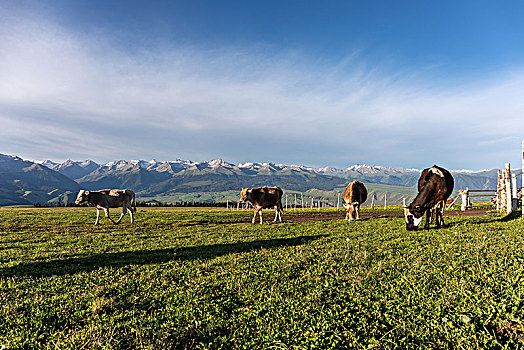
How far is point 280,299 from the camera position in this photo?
625 cm

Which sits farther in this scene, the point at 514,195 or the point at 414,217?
the point at 514,195

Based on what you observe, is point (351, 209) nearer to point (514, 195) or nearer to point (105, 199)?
point (514, 195)

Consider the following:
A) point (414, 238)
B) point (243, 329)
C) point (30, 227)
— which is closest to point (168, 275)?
point (243, 329)

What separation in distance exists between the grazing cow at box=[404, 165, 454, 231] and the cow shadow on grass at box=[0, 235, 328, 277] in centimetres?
693

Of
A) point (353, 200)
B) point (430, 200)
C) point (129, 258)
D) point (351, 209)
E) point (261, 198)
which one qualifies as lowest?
point (129, 258)

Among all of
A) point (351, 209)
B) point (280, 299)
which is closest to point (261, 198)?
point (351, 209)

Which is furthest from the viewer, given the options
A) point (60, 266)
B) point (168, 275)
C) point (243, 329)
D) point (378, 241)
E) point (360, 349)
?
point (378, 241)

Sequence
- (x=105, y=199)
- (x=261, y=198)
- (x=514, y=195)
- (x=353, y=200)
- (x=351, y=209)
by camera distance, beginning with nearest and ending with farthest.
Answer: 1. (x=514, y=195)
2. (x=351, y=209)
3. (x=353, y=200)
4. (x=261, y=198)
5. (x=105, y=199)

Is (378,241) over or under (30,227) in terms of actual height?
over

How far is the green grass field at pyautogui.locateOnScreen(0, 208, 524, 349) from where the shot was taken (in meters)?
4.73

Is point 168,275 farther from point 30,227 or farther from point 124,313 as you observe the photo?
point 30,227

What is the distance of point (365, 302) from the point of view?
5.81 metres

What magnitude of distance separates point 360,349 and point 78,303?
6.54 meters

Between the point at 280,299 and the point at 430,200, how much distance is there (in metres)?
13.4
